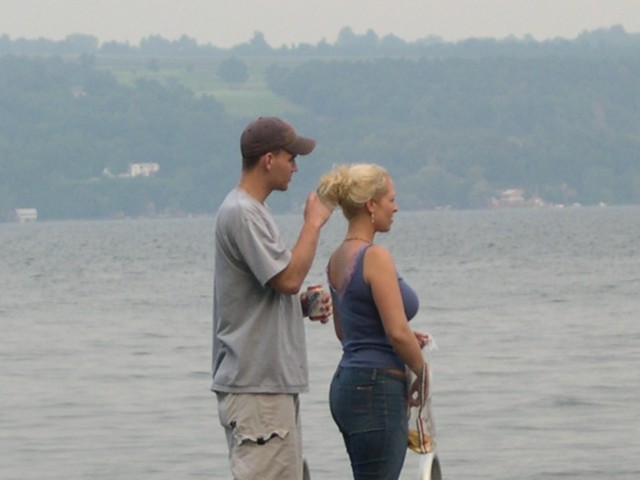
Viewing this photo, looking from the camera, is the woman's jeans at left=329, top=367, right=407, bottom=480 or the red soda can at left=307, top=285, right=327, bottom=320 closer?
the woman's jeans at left=329, top=367, right=407, bottom=480

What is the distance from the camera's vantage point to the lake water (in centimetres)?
1294

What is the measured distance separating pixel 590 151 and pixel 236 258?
566 feet

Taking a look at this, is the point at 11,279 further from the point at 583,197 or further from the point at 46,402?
the point at 583,197

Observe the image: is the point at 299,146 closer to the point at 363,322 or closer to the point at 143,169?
the point at 363,322

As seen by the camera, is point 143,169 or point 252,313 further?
point 143,169

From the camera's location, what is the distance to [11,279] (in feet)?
196

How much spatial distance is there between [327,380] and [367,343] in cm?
1315

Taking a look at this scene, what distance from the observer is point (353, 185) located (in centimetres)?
586

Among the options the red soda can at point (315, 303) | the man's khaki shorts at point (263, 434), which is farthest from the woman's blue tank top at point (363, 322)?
the man's khaki shorts at point (263, 434)

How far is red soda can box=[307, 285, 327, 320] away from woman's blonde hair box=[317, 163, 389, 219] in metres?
0.33

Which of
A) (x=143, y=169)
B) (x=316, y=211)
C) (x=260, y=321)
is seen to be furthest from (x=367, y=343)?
(x=143, y=169)

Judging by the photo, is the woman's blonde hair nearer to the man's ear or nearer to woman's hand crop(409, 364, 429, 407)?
the man's ear

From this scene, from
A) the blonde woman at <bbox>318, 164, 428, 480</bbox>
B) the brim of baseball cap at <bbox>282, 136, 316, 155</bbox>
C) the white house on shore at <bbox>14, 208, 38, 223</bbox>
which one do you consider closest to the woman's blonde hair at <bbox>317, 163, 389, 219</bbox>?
the blonde woman at <bbox>318, 164, 428, 480</bbox>

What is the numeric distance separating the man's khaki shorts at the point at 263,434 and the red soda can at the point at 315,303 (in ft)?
1.02
